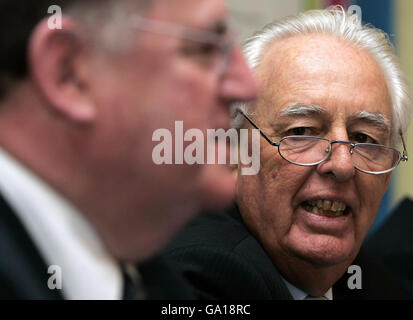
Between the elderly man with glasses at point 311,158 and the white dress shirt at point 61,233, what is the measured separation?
614 mm

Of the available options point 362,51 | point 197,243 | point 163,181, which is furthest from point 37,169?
point 362,51

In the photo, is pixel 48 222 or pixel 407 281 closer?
pixel 48 222

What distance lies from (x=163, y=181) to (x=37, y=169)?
0.47 feet

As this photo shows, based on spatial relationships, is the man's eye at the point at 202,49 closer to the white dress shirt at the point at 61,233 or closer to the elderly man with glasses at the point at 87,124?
the elderly man with glasses at the point at 87,124

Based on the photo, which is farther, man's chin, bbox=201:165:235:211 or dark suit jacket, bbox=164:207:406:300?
dark suit jacket, bbox=164:207:406:300

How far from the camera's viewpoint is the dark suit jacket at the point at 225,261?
117 centimetres

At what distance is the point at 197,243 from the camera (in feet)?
4.06

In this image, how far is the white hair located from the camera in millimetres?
1520

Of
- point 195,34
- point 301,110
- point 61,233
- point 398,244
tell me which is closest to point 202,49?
point 195,34

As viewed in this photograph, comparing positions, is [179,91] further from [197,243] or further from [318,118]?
[318,118]

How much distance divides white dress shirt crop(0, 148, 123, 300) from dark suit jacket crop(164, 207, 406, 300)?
45 cm

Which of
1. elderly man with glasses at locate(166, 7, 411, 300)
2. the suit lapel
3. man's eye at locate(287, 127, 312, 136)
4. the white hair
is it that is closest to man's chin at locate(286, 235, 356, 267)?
elderly man with glasses at locate(166, 7, 411, 300)

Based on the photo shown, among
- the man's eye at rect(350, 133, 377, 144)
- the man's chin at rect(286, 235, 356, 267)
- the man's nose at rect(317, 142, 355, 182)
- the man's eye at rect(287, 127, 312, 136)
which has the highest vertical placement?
the man's eye at rect(287, 127, 312, 136)

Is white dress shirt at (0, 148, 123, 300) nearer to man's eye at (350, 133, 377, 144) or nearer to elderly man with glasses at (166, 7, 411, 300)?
elderly man with glasses at (166, 7, 411, 300)
